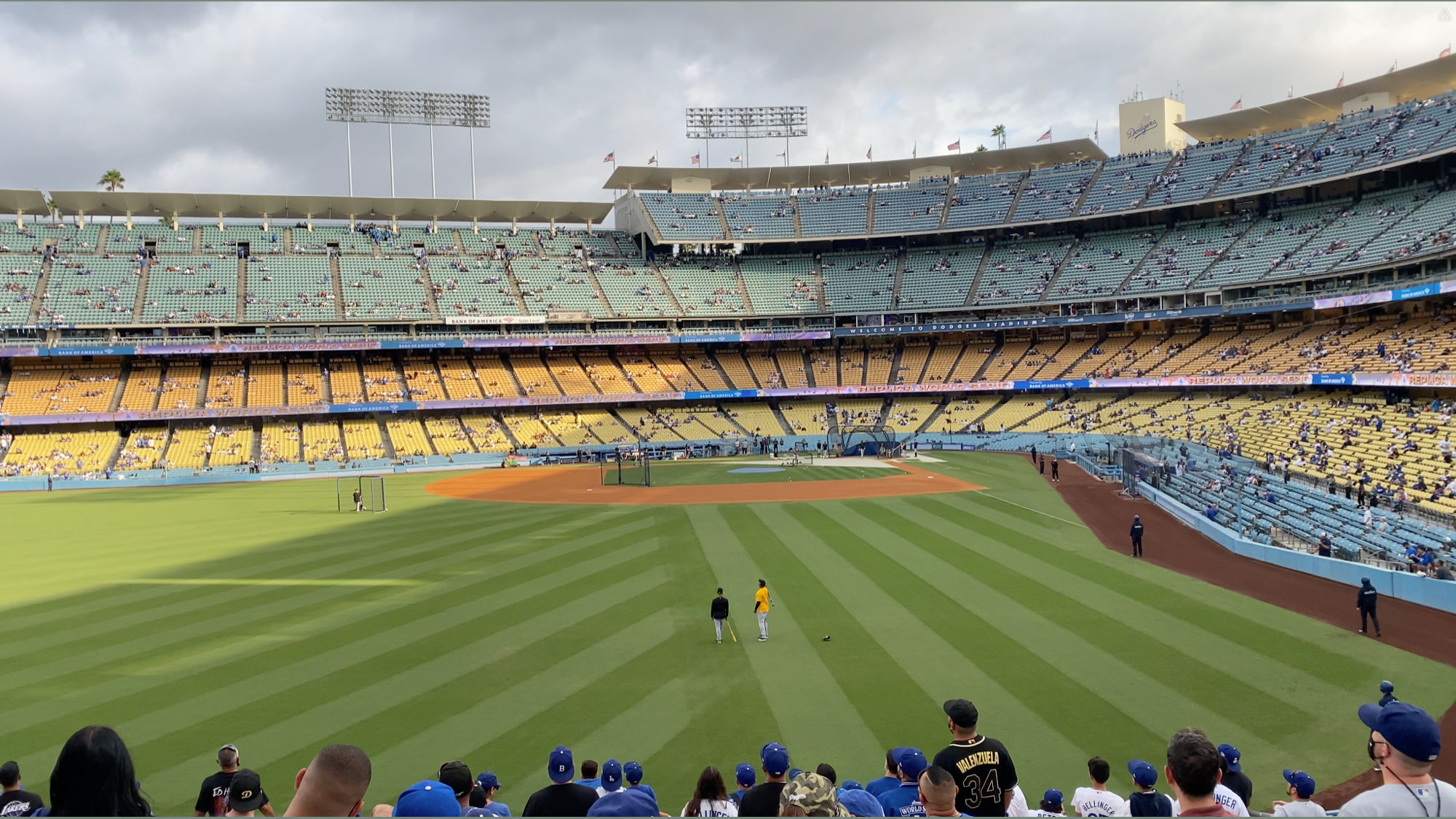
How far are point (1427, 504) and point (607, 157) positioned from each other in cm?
6549

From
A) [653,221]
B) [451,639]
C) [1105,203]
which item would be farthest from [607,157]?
[451,639]

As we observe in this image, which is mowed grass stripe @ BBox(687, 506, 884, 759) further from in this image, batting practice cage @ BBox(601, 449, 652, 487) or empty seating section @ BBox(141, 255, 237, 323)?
empty seating section @ BBox(141, 255, 237, 323)

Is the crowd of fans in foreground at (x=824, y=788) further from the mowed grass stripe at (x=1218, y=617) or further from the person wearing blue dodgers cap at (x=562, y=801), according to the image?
the mowed grass stripe at (x=1218, y=617)

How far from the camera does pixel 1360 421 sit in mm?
37031

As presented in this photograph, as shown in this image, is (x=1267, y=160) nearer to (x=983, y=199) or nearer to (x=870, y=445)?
(x=983, y=199)

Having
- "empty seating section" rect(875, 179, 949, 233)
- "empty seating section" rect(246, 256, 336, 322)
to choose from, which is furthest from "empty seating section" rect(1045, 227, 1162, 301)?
"empty seating section" rect(246, 256, 336, 322)

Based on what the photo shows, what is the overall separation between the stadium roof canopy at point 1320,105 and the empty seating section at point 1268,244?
1049 cm

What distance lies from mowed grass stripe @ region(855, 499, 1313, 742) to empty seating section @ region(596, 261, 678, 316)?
4838 cm

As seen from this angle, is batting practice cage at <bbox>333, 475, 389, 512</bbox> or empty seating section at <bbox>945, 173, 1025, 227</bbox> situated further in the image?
empty seating section at <bbox>945, 173, 1025, 227</bbox>

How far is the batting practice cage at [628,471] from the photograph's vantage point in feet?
144

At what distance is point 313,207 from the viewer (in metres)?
74.2

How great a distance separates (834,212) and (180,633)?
70773 millimetres

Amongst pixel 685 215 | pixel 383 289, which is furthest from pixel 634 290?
pixel 383 289

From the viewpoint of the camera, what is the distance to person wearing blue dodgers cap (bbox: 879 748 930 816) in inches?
236
